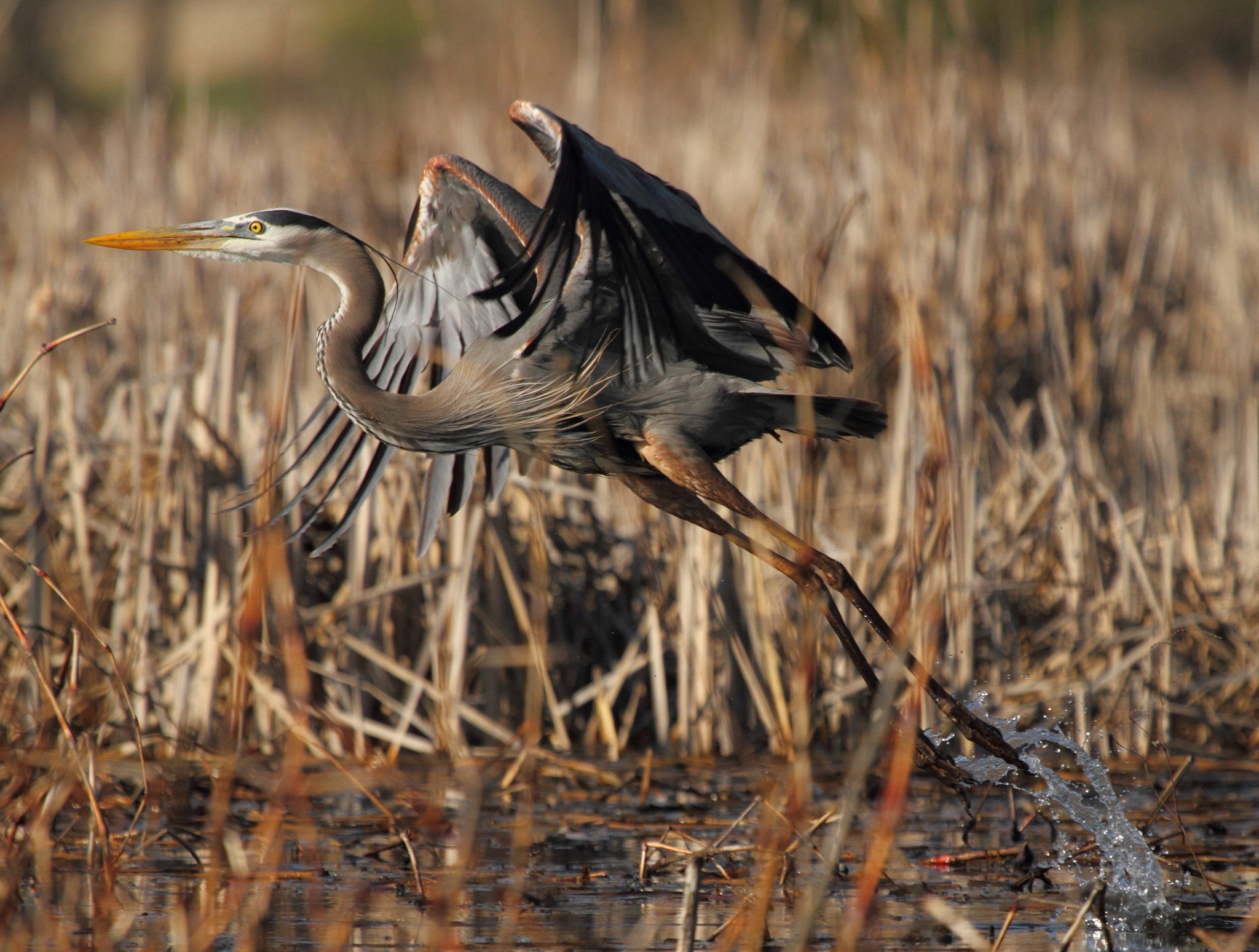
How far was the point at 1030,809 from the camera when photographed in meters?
4.08

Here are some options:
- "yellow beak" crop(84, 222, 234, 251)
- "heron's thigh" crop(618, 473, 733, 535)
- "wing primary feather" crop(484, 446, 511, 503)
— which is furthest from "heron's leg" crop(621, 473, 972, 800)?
"yellow beak" crop(84, 222, 234, 251)

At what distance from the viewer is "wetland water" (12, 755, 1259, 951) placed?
2.99 m

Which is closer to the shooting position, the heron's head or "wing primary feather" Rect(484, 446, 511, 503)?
the heron's head

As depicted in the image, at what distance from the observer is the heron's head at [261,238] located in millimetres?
3758

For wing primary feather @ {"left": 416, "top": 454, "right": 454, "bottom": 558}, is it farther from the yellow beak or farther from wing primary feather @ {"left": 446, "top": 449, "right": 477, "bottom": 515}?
the yellow beak

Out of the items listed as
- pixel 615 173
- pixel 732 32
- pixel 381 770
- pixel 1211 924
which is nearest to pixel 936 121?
pixel 732 32

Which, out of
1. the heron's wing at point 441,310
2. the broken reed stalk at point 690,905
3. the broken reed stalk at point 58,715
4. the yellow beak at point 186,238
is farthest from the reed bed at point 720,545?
the broken reed stalk at point 690,905

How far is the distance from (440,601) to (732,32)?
14.1 ft

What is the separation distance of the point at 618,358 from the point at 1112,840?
1627mm

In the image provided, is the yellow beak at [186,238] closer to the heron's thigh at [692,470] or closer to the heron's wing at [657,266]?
the heron's wing at [657,266]

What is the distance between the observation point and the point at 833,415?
382 centimetres

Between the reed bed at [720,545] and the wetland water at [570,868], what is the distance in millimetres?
143

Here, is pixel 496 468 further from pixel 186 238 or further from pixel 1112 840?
pixel 1112 840

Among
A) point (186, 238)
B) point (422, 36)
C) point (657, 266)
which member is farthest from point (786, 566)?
point (422, 36)
